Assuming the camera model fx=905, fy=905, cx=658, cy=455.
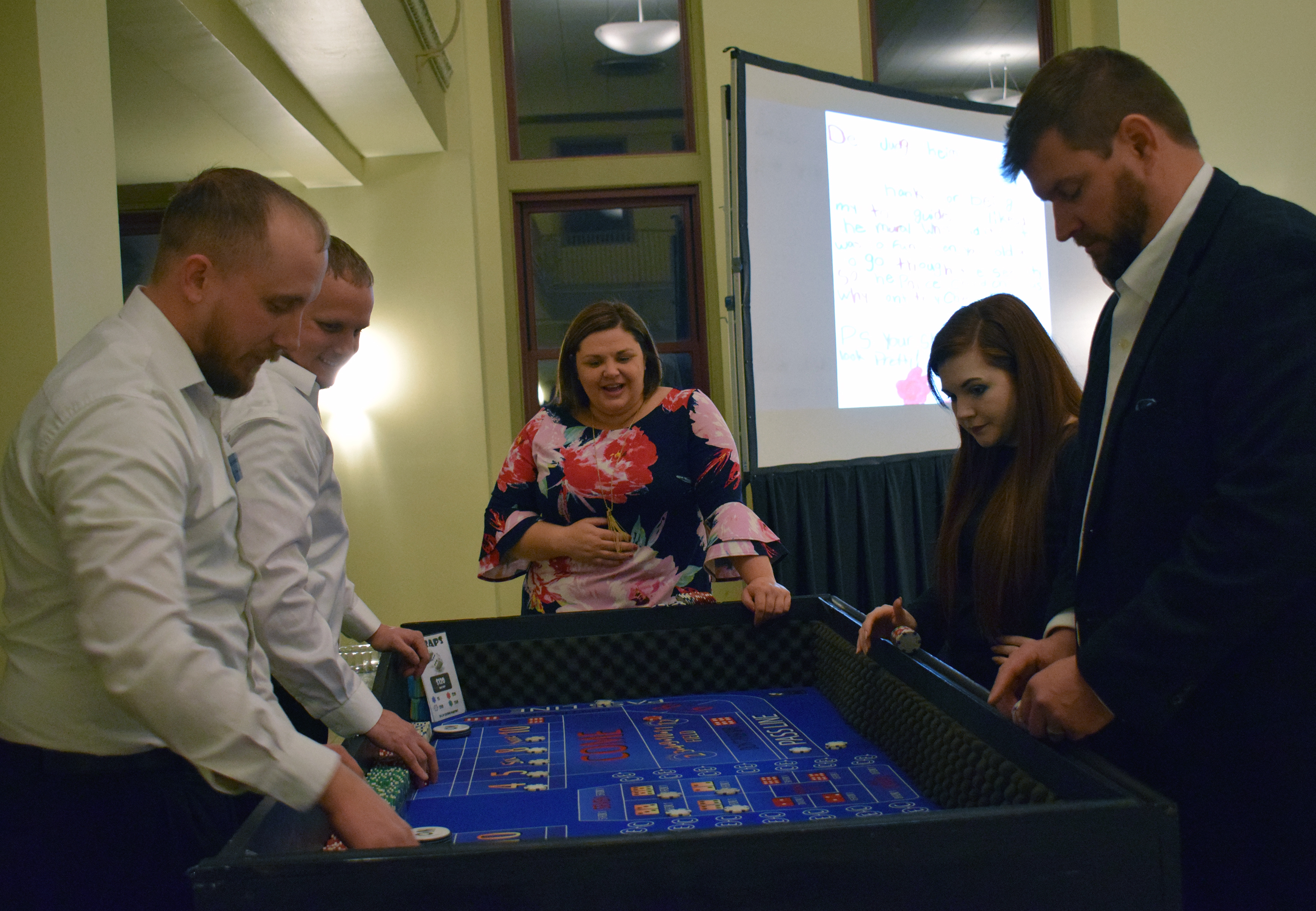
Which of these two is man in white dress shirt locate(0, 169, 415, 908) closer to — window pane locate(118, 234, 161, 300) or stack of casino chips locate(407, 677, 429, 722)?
stack of casino chips locate(407, 677, 429, 722)

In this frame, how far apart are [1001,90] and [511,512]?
4235 mm

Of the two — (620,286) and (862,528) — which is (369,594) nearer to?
(620,286)

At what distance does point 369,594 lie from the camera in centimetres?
403

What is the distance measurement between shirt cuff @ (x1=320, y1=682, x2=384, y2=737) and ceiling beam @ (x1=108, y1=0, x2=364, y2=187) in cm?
222

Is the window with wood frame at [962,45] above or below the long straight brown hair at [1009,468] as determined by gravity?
above

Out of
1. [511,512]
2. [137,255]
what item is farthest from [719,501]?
[137,255]

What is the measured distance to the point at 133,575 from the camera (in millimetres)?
771

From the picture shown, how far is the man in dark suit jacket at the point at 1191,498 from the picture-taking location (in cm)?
82

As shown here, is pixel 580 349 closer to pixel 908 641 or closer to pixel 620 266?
pixel 908 641

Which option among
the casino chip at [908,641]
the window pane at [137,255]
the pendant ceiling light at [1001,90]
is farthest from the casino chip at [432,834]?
the pendant ceiling light at [1001,90]

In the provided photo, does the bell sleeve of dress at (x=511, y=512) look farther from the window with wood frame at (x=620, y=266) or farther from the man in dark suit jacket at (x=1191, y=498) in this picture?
the window with wood frame at (x=620, y=266)

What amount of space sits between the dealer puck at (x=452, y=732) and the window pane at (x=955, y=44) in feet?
13.8

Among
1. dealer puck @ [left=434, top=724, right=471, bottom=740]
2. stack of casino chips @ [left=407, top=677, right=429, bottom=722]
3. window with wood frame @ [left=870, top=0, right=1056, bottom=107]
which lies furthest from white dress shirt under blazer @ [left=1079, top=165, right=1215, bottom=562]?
window with wood frame @ [left=870, top=0, right=1056, bottom=107]

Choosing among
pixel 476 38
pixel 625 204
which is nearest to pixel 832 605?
pixel 625 204
